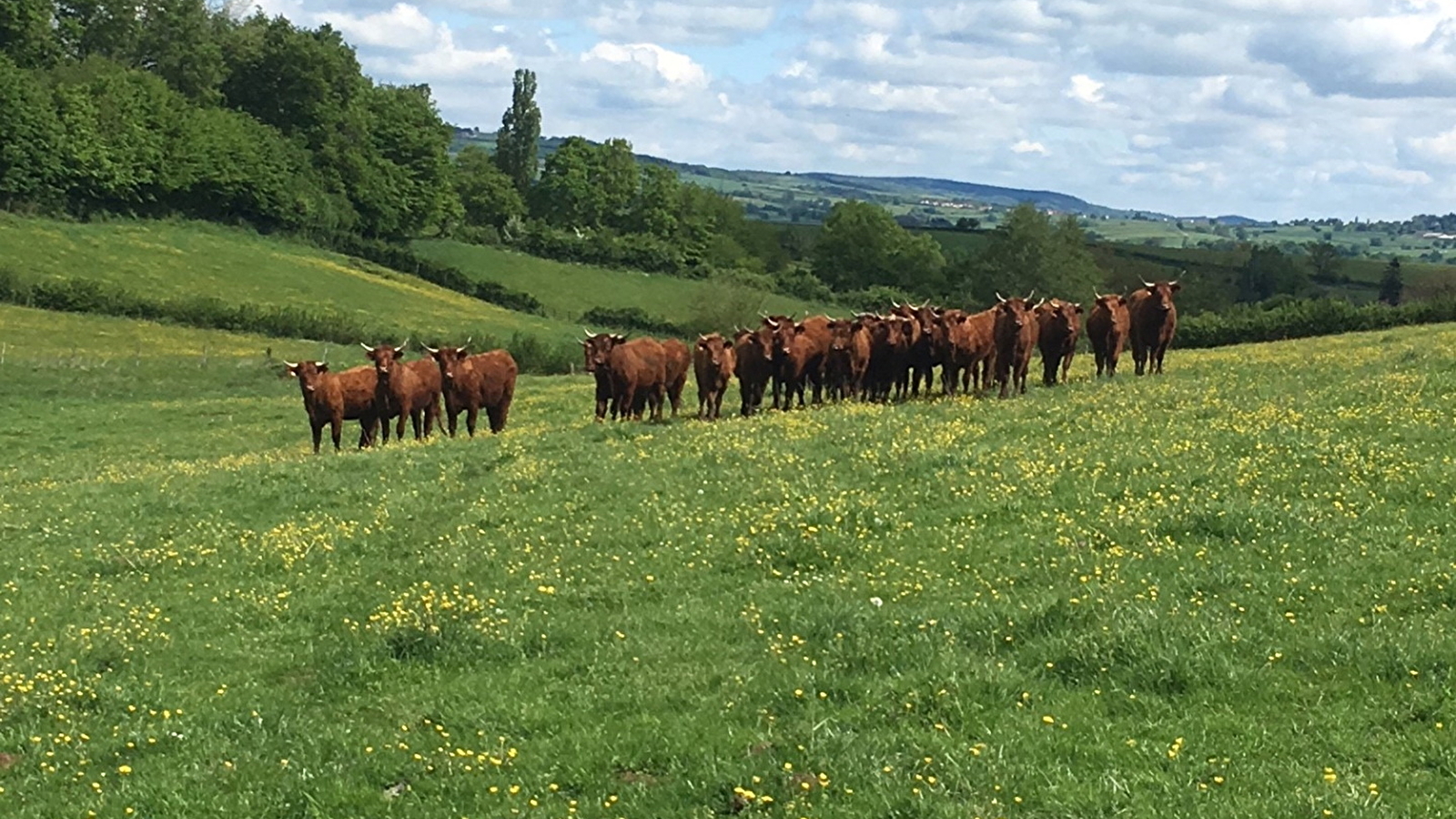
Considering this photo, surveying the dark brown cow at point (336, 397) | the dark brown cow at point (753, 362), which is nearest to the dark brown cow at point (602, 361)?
the dark brown cow at point (753, 362)

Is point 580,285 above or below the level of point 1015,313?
below

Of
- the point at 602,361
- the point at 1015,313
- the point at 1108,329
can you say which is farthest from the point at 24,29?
the point at 1015,313

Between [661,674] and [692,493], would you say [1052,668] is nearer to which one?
[661,674]

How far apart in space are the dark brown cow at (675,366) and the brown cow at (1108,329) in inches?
372

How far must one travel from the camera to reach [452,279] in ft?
315

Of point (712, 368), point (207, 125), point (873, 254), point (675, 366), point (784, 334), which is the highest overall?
point (207, 125)

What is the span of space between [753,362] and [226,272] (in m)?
60.0

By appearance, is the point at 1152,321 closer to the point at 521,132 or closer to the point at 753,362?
the point at 753,362

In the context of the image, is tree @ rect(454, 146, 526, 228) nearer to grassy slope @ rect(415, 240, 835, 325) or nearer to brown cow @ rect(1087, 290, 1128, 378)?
grassy slope @ rect(415, 240, 835, 325)

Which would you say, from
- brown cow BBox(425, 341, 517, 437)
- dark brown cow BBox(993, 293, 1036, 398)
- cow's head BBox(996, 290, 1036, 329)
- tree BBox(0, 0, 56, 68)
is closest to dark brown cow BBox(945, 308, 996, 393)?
dark brown cow BBox(993, 293, 1036, 398)

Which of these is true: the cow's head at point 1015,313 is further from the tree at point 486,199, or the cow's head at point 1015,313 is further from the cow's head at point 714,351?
the tree at point 486,199

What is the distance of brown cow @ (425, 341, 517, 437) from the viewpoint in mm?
31281

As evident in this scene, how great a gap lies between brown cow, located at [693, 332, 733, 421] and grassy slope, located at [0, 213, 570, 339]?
43562 mm

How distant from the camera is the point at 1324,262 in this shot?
114188 mm
